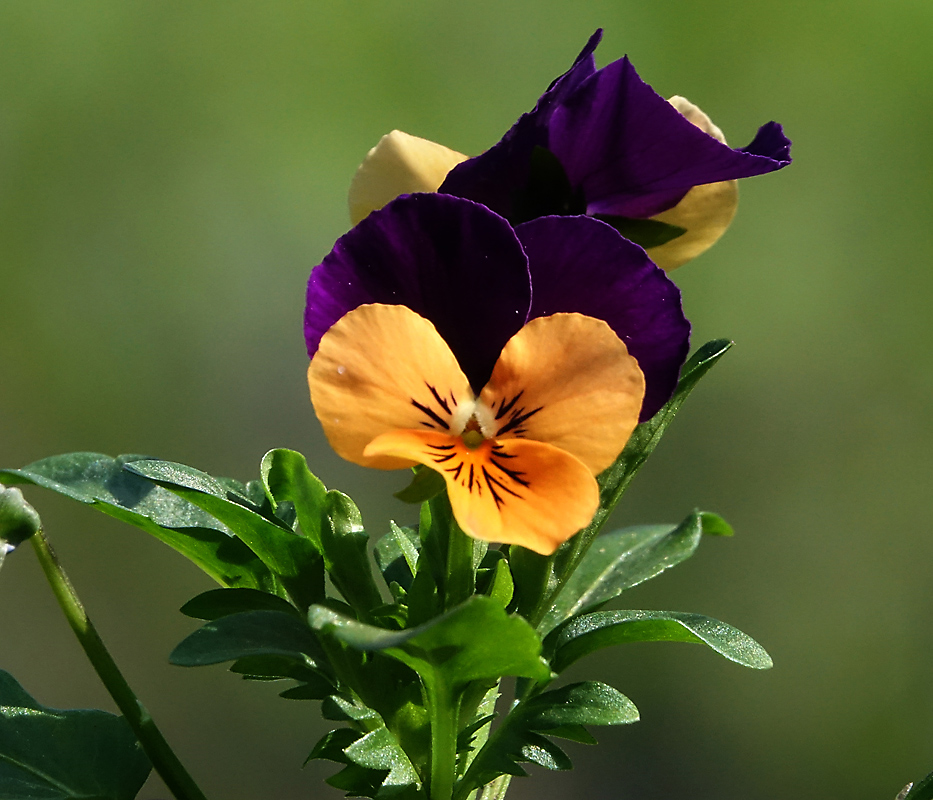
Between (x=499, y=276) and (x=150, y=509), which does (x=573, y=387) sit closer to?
(x=499, y=276)

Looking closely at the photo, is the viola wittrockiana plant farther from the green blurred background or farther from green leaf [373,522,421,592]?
the green blurred background

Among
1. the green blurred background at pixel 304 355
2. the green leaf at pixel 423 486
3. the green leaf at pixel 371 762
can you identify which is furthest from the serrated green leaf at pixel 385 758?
the green blurred background at pixel 304 355

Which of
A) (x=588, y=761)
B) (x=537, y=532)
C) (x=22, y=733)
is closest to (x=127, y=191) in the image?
(x=588, y=761)

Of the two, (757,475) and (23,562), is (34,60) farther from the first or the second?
(757,475)

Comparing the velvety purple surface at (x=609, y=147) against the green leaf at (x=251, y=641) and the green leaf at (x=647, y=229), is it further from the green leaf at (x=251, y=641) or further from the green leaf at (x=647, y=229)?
the green leaf at (x=251, y=641)

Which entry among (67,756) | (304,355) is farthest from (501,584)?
(304,355)
